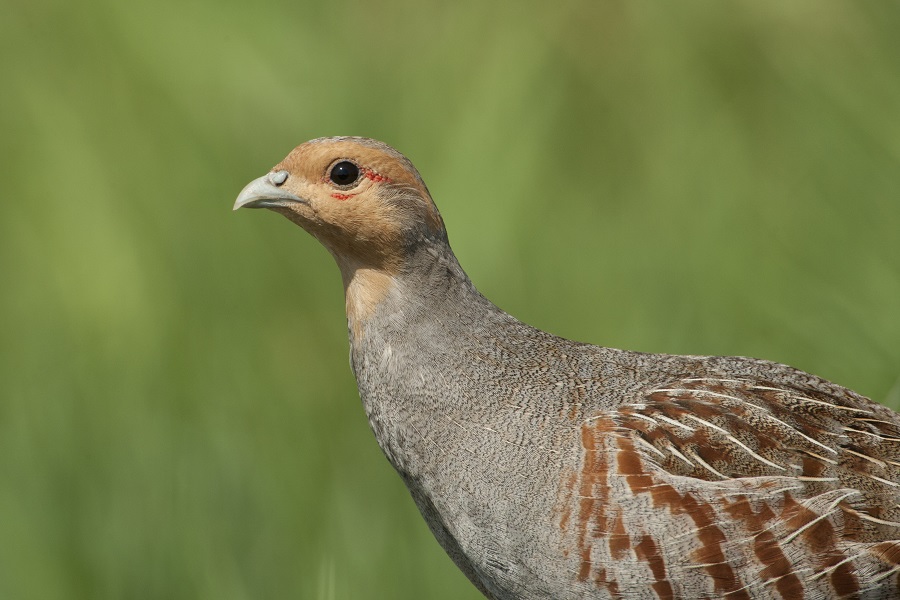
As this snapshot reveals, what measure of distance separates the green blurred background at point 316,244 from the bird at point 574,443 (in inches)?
56.8

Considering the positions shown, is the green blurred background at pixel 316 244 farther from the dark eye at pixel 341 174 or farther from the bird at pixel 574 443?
the dark eye at pixel 341 174

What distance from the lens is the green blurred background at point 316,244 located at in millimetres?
5051

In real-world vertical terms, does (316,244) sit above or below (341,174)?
above

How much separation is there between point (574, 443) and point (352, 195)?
3.19 ft

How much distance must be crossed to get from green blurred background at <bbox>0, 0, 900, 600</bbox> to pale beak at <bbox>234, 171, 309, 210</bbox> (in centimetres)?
181

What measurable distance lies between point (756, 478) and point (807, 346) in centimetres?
285

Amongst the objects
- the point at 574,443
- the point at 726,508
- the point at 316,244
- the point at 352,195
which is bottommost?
the point at 726,508

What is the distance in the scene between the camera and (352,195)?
335cm

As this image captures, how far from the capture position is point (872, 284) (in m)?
5.93

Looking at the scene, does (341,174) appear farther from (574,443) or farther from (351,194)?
(574,443)

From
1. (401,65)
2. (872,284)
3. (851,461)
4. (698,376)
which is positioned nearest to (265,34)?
(401,65)

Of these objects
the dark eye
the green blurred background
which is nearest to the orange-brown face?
the dark eye

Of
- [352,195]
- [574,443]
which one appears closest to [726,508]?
[574,443]

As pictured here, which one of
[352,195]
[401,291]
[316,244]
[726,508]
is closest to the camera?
[726,508]
